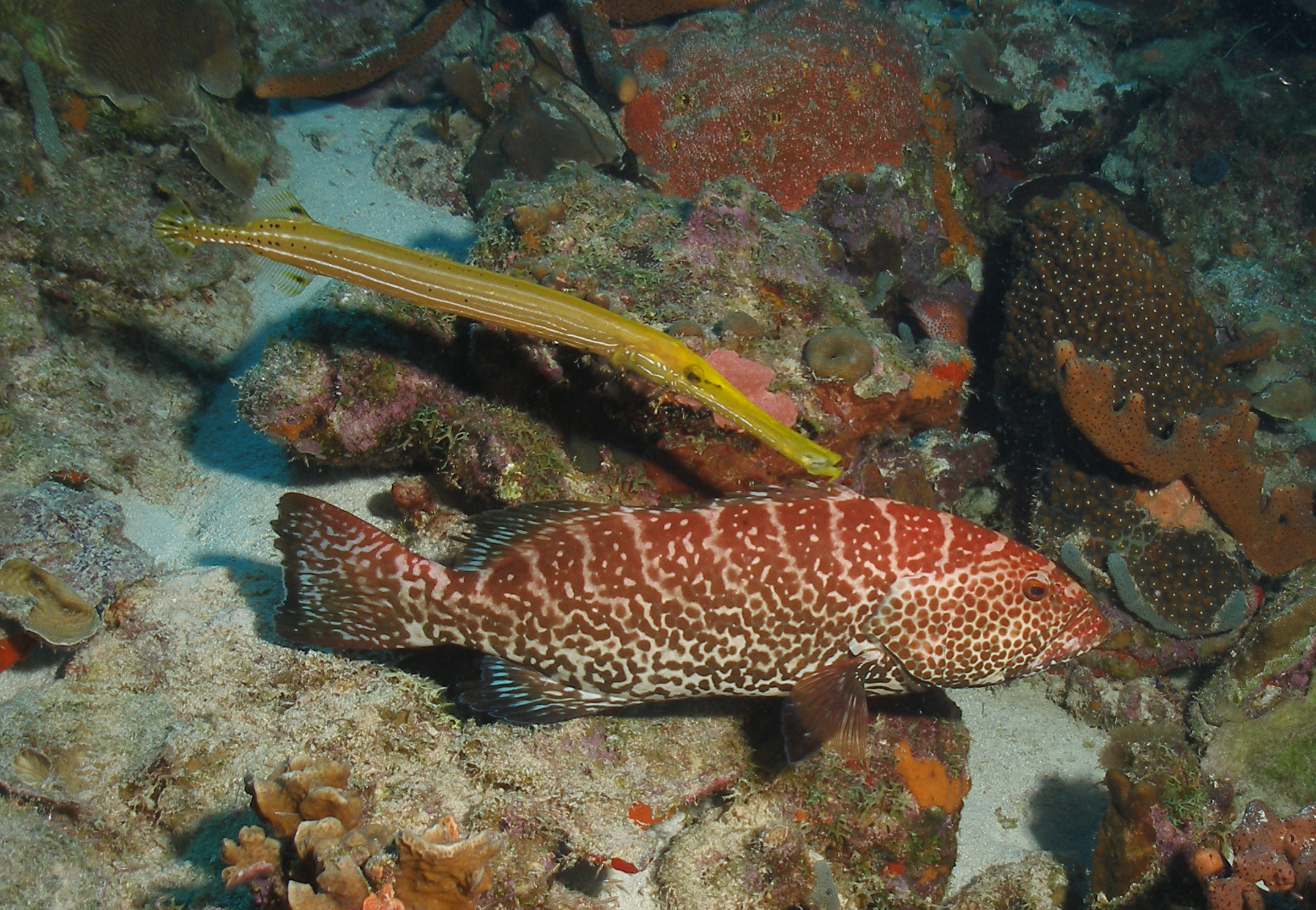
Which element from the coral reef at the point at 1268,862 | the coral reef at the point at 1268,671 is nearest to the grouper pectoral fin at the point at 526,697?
the coral reef at the point at 1268,862

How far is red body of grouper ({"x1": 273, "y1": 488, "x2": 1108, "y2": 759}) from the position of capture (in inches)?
129

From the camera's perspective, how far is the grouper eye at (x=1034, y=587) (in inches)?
133

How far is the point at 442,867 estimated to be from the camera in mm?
2676

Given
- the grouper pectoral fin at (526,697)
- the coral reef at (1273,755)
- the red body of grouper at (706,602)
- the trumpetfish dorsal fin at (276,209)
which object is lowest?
the coral reef at (1273,755)

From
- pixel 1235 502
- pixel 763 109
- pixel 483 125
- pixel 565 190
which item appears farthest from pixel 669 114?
pixel 1235 502

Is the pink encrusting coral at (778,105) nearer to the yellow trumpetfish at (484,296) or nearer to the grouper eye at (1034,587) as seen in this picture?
the yellow trumpetfish at (484,296)

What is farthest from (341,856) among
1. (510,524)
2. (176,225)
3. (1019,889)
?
(1019,889)

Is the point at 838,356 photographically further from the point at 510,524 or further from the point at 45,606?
the point at 45,606

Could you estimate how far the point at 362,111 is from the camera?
10250 millimetres

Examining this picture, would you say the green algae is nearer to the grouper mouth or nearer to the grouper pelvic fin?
the grouper mouth

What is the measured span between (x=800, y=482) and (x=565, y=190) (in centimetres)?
255

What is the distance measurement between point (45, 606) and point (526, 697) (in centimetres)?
298

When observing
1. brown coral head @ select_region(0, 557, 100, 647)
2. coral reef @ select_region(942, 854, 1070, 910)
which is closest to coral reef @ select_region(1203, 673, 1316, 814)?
coral reef @ select_region(942, 854, 1070, 910)

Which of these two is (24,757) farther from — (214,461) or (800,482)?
(800,482)
